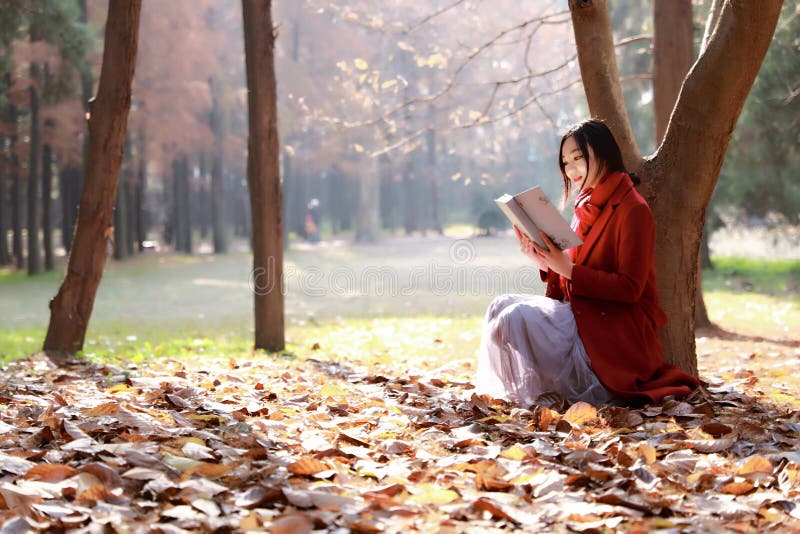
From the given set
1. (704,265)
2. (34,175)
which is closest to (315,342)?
(704,265)

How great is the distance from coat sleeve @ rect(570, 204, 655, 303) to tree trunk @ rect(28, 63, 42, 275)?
20.3 m

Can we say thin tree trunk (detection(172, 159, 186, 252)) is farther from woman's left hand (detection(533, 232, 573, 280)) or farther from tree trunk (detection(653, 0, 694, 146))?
woman's left hand (detection(533, 232, 573, 280))

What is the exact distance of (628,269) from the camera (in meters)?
4.67

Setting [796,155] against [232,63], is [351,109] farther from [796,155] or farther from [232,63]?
[796,155]

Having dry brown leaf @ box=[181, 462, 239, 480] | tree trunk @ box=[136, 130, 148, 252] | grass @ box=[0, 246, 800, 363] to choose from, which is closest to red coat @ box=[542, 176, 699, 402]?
dry brown leaf @ box=[181, 462, 239, 480]

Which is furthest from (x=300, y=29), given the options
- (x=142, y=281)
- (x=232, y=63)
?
(x=142, y=281)

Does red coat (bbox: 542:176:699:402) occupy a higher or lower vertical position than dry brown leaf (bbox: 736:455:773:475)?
higher

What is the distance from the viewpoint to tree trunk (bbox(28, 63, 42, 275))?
71.8 ft

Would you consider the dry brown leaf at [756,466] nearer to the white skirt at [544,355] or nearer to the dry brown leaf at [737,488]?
the dry brown leaf at [737,488]

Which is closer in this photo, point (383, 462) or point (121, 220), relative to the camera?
point (383, 462)

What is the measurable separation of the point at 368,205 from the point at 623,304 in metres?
32.0

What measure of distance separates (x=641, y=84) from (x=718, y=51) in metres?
17.6

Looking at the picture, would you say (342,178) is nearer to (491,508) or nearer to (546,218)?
(546,218)

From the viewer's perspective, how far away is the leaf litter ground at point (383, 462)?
285 centimetres
